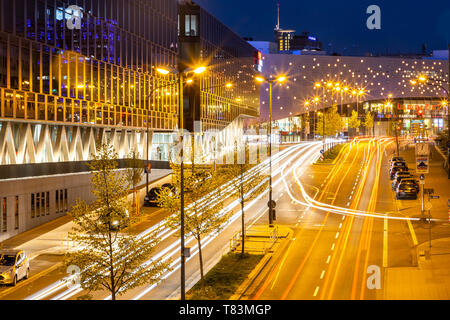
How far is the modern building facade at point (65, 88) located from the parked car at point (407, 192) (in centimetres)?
2113

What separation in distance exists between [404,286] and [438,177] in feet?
127

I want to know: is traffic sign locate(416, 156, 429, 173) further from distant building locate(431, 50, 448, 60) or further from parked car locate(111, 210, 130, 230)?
distant building locate(431, 50, 448, 60)

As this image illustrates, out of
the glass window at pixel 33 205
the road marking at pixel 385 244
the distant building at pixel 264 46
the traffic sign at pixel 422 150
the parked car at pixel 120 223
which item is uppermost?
the distant building at pixel 264 46

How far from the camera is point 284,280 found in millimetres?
22000

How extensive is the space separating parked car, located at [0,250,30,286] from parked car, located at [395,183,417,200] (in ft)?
100

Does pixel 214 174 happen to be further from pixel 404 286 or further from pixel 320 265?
pixel 404 286

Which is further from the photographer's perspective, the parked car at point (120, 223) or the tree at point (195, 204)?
the tree at point (195, 204)

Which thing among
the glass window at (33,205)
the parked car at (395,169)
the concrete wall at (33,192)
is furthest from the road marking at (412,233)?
the glass window at (33,205)

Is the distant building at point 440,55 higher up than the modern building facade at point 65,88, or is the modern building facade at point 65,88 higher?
the distant building at point 440,55

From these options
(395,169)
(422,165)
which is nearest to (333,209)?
(422,165)

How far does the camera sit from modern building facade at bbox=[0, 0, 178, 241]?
34.8 m

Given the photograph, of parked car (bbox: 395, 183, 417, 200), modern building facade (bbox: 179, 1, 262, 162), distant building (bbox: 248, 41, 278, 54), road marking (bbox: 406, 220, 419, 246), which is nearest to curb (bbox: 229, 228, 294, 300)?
road marking (bbox: 406, 220, 419, 246)

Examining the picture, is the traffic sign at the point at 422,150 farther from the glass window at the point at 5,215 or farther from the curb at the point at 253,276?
the glass window at the point at 5,215

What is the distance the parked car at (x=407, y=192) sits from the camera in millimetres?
43406
